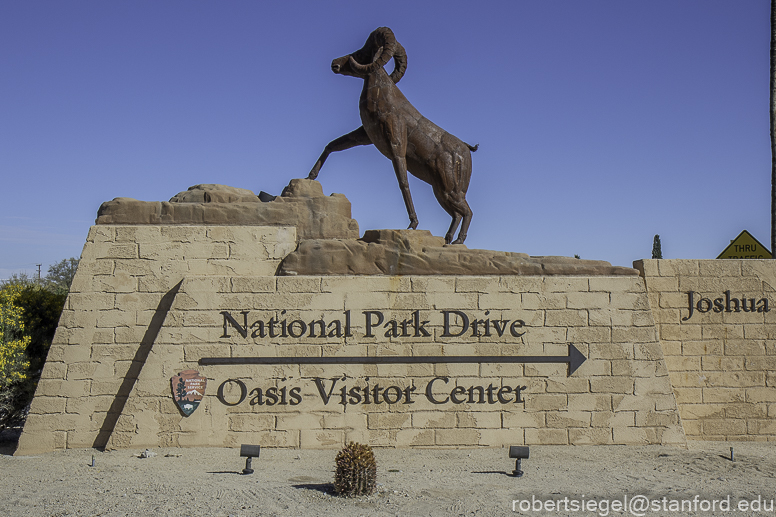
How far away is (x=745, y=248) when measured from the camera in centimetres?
1000

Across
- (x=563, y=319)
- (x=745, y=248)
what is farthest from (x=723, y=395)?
(x=745, y=248)

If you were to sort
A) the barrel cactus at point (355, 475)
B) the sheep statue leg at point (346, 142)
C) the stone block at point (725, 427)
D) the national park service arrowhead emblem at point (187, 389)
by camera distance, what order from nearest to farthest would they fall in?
the barrel cactus at point (355, 475) < the national park service arrowhead emblem at point (187, 389) < the stone block at point (725, 427) < the sheep statue leg at point (346, 142)

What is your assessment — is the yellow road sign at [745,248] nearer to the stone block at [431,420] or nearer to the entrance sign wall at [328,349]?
the entrance sign wall at [328,349]

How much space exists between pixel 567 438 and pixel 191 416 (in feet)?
14.8

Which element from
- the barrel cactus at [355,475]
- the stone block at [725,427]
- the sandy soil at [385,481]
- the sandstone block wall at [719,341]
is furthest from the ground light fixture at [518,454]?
the stone block at [725,427]

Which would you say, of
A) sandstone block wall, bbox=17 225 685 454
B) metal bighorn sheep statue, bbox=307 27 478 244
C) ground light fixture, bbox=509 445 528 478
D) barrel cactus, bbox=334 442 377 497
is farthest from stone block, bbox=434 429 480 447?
metal bighorn sheep statue, bbox=307 27 478 244

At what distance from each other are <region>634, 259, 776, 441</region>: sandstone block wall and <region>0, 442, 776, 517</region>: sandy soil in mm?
592

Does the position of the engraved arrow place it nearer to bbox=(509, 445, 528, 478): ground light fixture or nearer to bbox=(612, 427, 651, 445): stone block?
bbox=(612, 427, 651, 445): stone block

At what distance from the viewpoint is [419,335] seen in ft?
26.0

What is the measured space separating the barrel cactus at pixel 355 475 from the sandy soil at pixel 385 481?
10cm

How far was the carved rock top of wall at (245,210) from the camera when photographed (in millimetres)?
8250

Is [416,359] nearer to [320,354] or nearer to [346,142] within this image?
[320,354]

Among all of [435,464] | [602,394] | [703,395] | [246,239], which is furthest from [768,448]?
[246,239]

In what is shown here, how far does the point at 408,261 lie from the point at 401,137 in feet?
6.31
